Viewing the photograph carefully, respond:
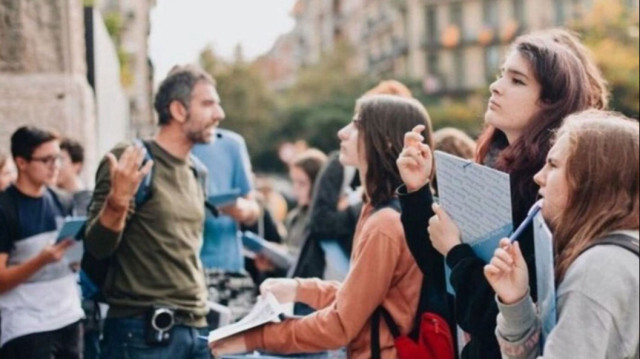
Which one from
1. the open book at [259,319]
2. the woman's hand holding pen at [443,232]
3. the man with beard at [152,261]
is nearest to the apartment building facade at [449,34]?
the man with beard at [152,261]

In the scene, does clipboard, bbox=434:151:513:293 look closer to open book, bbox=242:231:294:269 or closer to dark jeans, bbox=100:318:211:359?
dark jeans, bbox=100:318:211:359

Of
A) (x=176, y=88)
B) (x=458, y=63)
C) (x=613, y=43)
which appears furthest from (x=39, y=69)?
(x=458, y=63)

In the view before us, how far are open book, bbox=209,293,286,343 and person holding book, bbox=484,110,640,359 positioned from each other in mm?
1090

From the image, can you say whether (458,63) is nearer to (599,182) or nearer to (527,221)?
(527,221)

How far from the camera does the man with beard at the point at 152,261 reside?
16.2ft

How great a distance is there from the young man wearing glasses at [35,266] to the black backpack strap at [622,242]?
10.2ft

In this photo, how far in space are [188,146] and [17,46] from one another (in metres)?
2.00

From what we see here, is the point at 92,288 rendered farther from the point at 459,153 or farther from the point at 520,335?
the point at 520,335

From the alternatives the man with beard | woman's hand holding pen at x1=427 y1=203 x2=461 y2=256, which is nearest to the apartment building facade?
the man with beard

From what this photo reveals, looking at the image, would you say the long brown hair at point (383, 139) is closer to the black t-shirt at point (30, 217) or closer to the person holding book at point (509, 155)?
the person holding book at point (509, 155)

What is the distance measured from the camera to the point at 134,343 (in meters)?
5.04

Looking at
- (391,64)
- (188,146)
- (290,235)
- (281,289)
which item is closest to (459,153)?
(188,146)

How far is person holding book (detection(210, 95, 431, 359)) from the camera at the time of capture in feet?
13.1

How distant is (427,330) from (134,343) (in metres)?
1.57
